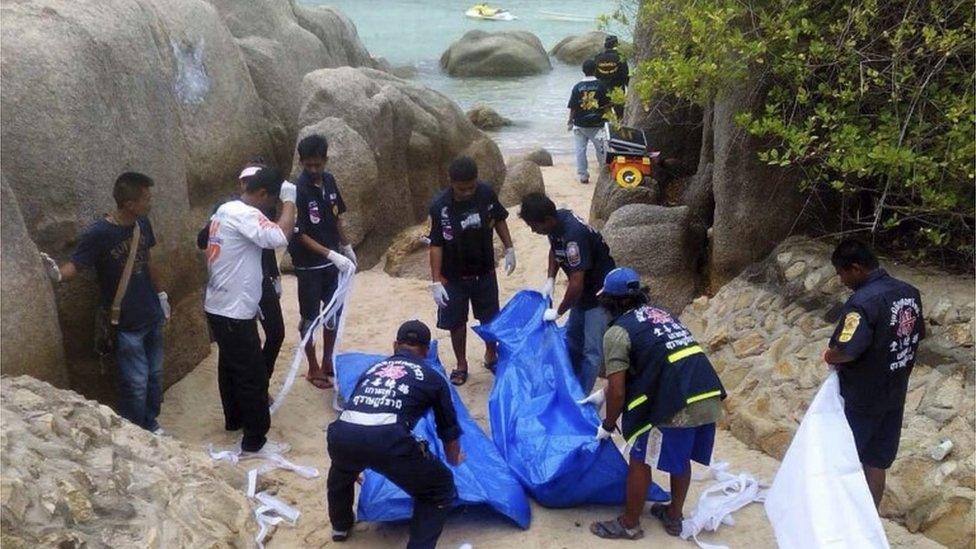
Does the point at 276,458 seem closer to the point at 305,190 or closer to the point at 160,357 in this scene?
the point at 160,357

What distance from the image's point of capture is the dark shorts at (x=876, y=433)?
4.60 meters

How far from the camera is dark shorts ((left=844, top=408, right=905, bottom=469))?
460 centimetres

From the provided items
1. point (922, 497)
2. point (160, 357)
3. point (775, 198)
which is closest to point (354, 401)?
point (160, 357)

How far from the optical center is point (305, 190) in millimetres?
6316

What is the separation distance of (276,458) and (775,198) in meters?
3.92

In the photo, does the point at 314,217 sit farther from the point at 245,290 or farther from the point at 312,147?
the point at 245,290

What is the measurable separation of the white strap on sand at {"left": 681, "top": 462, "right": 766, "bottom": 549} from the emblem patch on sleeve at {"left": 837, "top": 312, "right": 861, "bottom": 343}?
46.8 inches

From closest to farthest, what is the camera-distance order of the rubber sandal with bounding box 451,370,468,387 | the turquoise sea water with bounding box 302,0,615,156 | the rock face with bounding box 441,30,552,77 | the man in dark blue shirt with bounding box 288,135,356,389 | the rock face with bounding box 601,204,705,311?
1. the man in dark blue shirt with bounding box 288,135,356,389
2. the rubber sandal with bounding box 451,370,468,387
3. the rock face with bounding box 601,204,705,311
4. the turquoise sea water with bounding box 302,0,615,156
5. the rock face with bounding box 441,30,552,77

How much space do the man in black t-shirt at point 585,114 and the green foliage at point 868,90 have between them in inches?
198

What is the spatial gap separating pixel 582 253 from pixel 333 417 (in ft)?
6.37

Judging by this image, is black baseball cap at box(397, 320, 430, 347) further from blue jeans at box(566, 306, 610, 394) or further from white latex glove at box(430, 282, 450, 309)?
white latex glove at box(430, 282, 450, 309)

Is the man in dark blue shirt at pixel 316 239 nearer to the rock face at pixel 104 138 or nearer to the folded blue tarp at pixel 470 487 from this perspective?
the rock face at pixel 104 138

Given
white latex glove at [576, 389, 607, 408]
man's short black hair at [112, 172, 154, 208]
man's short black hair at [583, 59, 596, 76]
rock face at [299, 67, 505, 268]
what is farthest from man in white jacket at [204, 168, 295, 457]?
man's short black hair at [583, 59, 596, 76]

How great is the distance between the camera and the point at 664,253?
7.68 m
